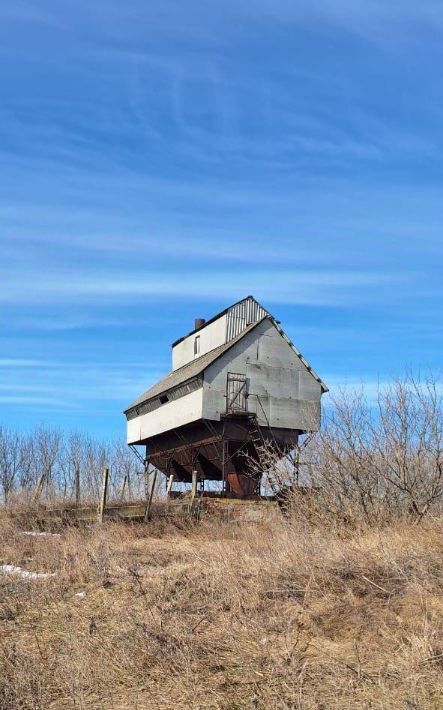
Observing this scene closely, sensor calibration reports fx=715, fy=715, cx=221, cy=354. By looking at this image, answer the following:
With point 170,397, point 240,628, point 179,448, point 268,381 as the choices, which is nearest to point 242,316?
point 268,381

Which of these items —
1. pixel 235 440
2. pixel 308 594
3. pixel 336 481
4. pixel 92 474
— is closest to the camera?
pixel 308 594

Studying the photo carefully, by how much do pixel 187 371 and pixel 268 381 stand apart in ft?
13.0

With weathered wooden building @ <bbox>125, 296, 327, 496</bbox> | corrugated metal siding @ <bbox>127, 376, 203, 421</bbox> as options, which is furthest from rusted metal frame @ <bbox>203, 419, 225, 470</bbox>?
corrugated metal siding @ <bbox>127, 376, 203, 421</bbox>

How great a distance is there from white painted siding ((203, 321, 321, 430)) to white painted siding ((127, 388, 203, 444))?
725 millimetres

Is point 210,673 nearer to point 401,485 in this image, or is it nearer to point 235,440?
point 401,485

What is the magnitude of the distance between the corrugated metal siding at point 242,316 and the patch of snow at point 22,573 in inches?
748

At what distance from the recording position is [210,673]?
21.1 ft

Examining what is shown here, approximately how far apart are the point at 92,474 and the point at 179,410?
17.3 m

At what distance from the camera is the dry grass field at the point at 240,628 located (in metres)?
5.95

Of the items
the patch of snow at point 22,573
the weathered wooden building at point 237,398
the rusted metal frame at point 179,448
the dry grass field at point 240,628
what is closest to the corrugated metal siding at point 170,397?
the weathered wooden building at point 237,398

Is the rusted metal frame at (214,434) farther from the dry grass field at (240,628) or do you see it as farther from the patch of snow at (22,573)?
the patch of snow at (22,573)

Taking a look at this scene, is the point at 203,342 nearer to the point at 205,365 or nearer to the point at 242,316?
the point at 242,316

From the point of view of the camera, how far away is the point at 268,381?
29250mm

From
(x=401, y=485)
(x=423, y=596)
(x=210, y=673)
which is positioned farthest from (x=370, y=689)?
(x=401, y=485)
